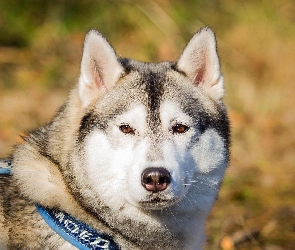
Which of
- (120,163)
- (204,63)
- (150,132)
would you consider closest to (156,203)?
(120,163)

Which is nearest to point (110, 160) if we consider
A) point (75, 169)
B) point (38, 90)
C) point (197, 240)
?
point (75, 169)

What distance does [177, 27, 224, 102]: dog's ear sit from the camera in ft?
14.2

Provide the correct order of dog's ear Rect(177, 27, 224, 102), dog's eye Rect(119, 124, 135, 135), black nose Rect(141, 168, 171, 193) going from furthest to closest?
dog's ear Rect(177, 27, 224, 102)
dog's eye Rect(119, 124, 135, 135)
black nose Rect(141, 168, 171, 193)

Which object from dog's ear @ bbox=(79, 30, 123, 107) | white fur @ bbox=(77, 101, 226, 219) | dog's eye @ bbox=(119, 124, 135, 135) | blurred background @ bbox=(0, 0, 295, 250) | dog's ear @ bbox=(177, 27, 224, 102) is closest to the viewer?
white fur @ bbox=(77, 101, 226, 219)

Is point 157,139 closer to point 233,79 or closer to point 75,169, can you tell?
point 75,169

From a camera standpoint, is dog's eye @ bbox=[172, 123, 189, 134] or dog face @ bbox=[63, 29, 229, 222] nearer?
dog face @ bbox=[63, 29, 229, 222]

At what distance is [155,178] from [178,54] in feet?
22.5

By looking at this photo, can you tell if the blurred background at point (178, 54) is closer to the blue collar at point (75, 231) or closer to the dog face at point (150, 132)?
the dog face at point (150, 132)

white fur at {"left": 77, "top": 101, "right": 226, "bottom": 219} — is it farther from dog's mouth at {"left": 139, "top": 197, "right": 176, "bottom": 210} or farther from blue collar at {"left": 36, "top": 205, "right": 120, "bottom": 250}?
blue collar at {"left": 36, "top": 205, "right": 120, "bottom": 250}

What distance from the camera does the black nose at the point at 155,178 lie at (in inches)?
145

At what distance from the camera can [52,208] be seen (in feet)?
12.6

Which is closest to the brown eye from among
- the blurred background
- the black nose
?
the black nose

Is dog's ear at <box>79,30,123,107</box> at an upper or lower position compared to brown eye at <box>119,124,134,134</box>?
upper

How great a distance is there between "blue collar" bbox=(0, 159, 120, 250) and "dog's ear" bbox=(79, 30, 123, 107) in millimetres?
771
